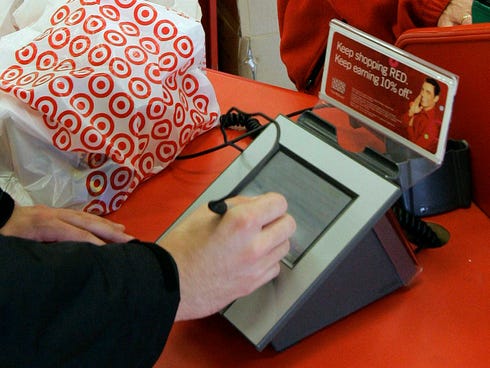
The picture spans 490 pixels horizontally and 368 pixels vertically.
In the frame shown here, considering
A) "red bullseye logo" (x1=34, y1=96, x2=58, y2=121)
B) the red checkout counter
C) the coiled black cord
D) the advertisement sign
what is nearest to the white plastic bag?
"red bullseye logo" (x1=34, y1=96, x2=58, y2=121)

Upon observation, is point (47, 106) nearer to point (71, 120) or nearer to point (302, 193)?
point (71, 120)

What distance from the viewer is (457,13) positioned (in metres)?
0.90

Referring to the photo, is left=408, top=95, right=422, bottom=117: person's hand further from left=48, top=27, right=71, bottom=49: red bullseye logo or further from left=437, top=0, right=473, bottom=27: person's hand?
left=48, top=27, right=71, bottom=49: red bullseye logo

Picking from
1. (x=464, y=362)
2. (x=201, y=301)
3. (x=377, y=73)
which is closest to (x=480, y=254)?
(x=464, y=362)

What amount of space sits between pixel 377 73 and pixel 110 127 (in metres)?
0.38

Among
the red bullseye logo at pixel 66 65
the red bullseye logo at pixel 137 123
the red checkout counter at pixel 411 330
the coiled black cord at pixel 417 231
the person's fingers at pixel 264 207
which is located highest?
the red bullseye logo at pixel 66 65

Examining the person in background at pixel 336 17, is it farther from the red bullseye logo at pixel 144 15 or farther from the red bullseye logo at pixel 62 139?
the red bullseye logo at pixel 62 139

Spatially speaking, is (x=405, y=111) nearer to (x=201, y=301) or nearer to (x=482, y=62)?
(x=482, y=62)

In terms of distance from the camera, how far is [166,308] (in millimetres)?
551

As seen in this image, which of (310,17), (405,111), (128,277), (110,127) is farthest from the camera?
(310,17)

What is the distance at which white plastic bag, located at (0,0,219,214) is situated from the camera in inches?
31.4

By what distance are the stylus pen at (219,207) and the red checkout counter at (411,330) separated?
0.49 feet

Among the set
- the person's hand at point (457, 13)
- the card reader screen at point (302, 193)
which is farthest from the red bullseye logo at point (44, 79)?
the person's hand at point (457, 13)

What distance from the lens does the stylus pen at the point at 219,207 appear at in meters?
0.59
